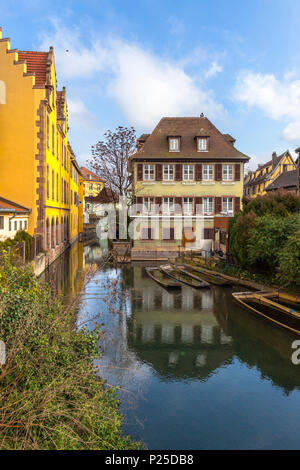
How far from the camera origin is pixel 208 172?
3603cm

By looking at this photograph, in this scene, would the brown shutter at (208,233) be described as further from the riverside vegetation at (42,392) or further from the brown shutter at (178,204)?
the riverside vegetation at (42,392)

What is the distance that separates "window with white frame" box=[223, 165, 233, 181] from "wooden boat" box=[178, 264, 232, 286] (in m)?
12.7

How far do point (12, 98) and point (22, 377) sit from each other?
22.4m

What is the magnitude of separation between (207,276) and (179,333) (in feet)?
35.2

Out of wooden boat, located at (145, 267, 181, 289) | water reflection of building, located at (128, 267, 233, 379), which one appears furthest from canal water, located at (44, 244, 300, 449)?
wooden boat, located at (145, 267, 181, 289)

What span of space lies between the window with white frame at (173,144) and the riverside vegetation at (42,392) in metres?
30.5

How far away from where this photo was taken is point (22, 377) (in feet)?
19.1

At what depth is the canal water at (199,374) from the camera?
722 cm

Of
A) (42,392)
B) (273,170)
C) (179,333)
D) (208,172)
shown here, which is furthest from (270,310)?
(273,170)

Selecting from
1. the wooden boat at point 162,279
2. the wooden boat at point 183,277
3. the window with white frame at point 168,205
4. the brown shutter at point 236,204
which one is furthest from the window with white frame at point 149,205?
the wooden boat at point 162,279

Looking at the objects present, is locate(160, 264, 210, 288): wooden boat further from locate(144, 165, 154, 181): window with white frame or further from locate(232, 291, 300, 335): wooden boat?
locate(144, 165, 154, 181): window with white frame

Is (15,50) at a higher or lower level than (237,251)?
higher

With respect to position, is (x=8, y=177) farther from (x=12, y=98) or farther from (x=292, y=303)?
(x=292, y=303)

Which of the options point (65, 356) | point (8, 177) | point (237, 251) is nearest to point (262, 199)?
point (237, 251)
